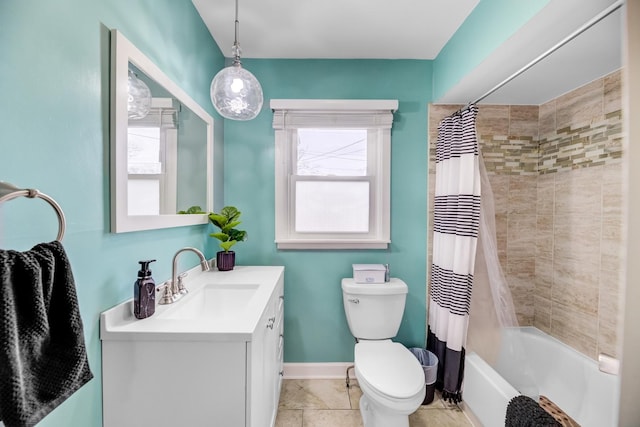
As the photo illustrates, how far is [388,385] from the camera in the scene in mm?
1474

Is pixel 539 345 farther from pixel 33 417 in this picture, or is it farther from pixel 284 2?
pixel 284 2

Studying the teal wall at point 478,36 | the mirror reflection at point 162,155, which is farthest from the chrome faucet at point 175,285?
the teal wall at point 478,36

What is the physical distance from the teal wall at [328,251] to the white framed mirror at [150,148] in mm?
524

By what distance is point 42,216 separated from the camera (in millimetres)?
774

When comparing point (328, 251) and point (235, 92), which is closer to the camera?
point (235, 92)

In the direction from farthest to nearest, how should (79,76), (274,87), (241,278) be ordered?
1. (274,87)
2. (241,278)
3. (79,76)

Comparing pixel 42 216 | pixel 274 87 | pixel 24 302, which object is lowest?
pixel 24 302

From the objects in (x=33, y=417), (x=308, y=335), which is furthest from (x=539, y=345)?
(x=33, y=417)

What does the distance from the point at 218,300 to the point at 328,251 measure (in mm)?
928

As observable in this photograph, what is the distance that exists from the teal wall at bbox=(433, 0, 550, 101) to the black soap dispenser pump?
5.97 feet

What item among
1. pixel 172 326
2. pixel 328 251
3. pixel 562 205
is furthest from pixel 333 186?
pixel 562 205

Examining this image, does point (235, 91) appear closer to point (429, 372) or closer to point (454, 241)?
point (454, 241)

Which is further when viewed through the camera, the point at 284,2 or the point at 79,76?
the point at 284,2

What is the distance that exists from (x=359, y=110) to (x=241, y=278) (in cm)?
145
